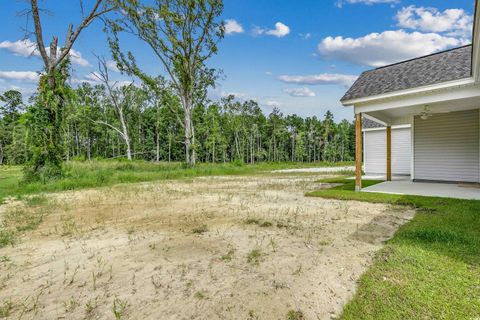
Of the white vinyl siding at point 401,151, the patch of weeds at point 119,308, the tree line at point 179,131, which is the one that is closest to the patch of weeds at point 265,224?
the patch of weeds at point 119,308

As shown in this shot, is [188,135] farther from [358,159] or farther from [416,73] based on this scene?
[416,73]

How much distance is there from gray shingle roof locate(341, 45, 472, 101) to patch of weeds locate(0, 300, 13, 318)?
812 cm

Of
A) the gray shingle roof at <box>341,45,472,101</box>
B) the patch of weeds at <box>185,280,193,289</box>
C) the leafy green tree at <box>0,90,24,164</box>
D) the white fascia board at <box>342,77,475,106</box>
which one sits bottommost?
the patch of weeds at <box>185,280,193,289</box>

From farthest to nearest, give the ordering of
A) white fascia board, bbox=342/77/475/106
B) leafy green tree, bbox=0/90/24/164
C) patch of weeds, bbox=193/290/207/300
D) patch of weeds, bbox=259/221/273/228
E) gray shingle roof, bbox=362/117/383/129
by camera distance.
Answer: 1. leafy green tree, bbox=0/90/24/164
2. gray shingle roof, bbox=362/117/383/129
3. white fascia board, bbox=342/77/475/106
4. patch of weeds, bbox=259/221/273/228
5. patch of weeds, bbox=193/290/207/300

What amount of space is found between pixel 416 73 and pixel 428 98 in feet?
3.82

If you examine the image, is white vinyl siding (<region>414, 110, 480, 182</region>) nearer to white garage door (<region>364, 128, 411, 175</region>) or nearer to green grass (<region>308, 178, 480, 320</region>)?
white garage door (<region>364, 128, 411, 175</region>)

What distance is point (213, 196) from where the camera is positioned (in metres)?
7.27

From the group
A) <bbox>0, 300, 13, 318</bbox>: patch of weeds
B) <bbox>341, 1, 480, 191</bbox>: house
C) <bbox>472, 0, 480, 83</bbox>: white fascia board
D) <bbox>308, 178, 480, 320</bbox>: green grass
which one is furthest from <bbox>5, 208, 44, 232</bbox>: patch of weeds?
<bbox>341, 1, 480, 191</bbox>: house

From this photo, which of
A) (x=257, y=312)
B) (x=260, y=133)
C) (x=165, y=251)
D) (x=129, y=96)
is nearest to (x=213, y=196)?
(x=165, y=251)

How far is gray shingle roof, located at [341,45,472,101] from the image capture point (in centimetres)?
624

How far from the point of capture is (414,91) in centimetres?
648

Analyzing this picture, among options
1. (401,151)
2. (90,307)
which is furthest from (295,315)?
(401,151)

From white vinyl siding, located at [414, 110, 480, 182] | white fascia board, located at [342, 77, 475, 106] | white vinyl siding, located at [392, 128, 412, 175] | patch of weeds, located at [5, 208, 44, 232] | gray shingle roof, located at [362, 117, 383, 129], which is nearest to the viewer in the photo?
patch of weeds, located at [5, 208, 44, 232]

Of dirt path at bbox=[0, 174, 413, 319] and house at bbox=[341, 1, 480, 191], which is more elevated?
house at bbox=[341, 1, 480, 191]
